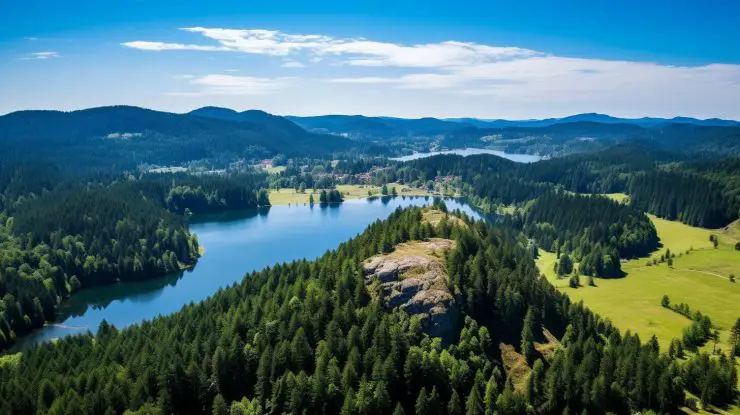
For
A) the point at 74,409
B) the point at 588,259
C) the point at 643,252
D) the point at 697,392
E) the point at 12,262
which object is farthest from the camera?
the point at 643,252

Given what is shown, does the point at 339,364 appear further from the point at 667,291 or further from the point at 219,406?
the point at 667,291

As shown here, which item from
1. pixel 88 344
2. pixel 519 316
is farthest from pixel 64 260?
pixel 519 316

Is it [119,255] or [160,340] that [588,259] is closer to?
[160,340]

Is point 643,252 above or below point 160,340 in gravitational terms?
below

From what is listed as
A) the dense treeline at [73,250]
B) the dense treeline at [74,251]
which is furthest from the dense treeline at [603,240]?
the dense treeline at [73,250]

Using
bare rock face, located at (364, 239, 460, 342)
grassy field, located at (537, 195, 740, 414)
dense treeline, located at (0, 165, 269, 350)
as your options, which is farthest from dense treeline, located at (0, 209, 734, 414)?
dense treeline, located at (0, 165, 269, 350)

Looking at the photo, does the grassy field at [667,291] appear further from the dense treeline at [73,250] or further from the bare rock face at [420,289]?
the dense treeline at [73,250]
